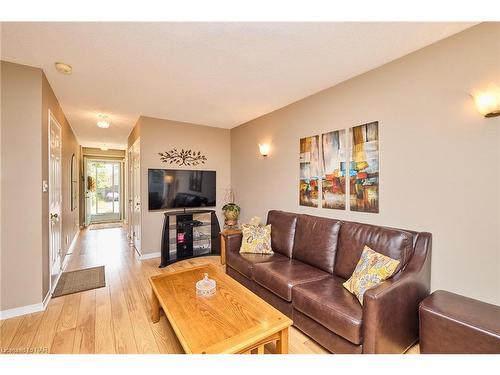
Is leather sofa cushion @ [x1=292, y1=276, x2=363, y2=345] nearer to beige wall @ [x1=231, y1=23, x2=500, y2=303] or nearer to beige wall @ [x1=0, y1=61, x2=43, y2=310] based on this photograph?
beige wall @ [x1=231, y1=23, x2=500, y2=303]

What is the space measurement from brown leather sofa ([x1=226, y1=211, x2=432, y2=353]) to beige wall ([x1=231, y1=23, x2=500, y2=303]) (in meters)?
0.21

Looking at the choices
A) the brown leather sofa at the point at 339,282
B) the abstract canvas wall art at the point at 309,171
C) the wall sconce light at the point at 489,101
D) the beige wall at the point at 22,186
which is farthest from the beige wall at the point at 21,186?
the wall sconce light at the point at 489,101

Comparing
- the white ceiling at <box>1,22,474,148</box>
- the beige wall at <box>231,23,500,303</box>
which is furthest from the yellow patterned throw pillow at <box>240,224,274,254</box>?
the white ceiling at <box>1,22,474,148</box>

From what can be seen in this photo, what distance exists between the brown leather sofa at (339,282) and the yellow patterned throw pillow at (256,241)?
0.13m

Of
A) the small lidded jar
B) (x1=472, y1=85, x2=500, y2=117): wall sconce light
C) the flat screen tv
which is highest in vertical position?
(x1=472, y1=85, x2=500, y2=117): wall sconce light

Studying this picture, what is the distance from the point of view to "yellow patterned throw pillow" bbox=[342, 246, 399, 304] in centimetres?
175

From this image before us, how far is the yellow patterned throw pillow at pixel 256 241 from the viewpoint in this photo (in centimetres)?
293

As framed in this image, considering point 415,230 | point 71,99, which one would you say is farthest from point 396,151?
point 71,99

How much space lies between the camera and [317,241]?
251 cm

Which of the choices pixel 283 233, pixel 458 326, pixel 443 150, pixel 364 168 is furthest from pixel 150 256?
pixel 443 150

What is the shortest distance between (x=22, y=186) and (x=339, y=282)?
3148mm

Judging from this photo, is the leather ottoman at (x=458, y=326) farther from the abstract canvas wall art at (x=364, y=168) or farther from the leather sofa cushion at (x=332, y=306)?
the abstract canvas wall art at (x=364, y=168)

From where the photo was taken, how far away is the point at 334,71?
237 centimetres
